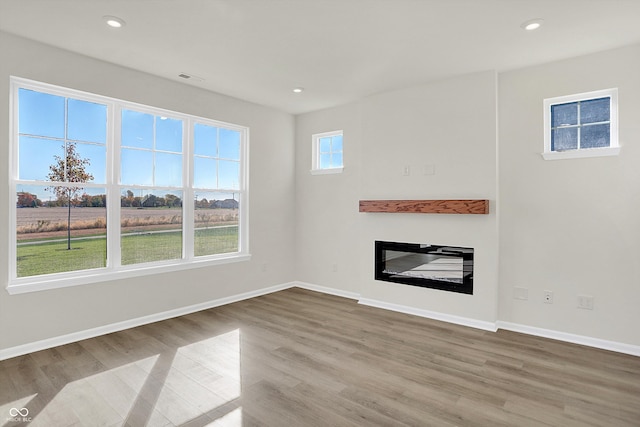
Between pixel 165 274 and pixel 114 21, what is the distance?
8.40 feet

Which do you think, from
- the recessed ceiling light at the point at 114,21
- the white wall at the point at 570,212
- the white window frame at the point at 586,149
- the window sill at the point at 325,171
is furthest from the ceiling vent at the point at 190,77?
the white window frame at the point at 586,149

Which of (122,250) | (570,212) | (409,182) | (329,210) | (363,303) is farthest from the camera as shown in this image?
(329,210)

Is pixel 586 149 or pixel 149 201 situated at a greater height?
pixel 586 149

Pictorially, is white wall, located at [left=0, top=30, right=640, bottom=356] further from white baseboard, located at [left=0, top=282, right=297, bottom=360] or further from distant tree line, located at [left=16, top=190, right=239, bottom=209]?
distant tree line, located at [left=16, top=190, right=239, bottom=209]

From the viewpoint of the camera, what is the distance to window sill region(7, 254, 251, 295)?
3.03m

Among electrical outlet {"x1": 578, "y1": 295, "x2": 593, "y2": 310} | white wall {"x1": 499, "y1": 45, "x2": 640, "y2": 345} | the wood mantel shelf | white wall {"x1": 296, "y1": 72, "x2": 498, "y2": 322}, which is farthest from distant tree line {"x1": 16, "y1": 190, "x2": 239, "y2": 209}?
electrical outlet {"x1": 578, "y1": 295, "x2": 593, "y2": 310}

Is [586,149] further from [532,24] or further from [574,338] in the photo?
[574,338]

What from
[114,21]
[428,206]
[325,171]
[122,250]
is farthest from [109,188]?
[428,206]

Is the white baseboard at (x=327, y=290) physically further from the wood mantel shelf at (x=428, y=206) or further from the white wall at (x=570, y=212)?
the white wall at (x=570, y=212)

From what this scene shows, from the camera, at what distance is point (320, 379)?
2623 millimetres

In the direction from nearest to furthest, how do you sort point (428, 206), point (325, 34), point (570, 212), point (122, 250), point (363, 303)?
point (325, 34) → point (570, 212) → point (122, 250) → point (428, 206) → point (363, 303)

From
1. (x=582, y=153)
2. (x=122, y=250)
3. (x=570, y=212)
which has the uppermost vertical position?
(x=582, y=153)

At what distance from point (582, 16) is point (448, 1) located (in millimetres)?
1073

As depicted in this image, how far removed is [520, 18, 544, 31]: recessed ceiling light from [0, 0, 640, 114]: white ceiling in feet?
0.14
